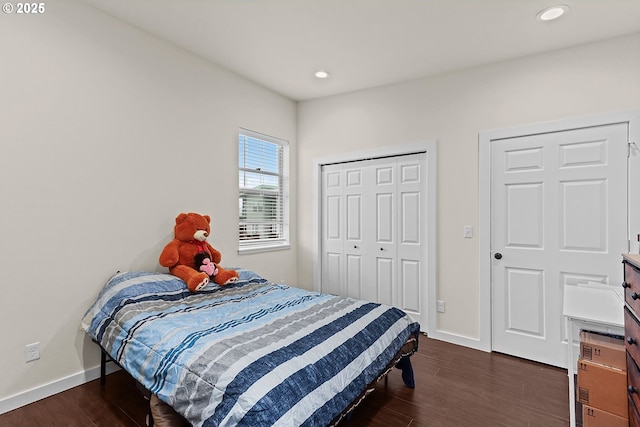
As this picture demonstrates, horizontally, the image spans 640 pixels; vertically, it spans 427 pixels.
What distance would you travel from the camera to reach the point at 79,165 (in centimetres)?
233

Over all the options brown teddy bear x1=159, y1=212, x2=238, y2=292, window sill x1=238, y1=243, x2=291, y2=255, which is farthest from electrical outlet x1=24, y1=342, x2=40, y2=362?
window sill x1=238, y1=243, x2=291, y2=255

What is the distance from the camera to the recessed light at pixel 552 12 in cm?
225

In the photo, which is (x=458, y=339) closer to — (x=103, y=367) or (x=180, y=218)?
(x=180, y=218)

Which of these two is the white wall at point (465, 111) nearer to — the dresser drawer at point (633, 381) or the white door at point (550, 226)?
the white door at point (550, 226)

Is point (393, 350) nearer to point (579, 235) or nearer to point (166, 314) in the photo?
point (166, 314)

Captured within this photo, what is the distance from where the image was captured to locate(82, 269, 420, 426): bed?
134 cm

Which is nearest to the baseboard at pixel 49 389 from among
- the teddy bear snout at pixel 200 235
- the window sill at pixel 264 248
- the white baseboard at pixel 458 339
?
the teddy bear snout at pixel 200 235

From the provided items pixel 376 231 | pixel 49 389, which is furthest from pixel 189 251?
pixel 376 231

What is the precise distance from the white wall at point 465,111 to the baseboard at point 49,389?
3132mm

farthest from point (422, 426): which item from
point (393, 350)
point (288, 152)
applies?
point (288, 152)

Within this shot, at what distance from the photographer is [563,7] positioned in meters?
2.24

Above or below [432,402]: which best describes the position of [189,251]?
above

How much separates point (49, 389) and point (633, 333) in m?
3.50

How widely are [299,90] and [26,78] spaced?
8.43 ft
